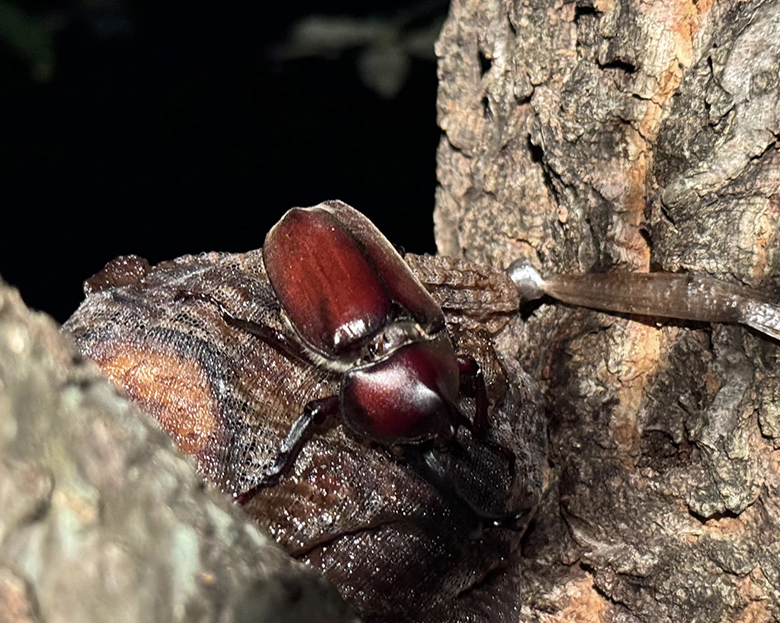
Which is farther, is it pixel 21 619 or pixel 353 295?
pixel 353 295

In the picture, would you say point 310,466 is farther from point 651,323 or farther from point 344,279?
point 651,323

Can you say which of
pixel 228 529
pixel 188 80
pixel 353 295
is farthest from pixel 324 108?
pixel 228 529

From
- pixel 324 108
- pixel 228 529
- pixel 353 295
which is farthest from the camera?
pixel 324 108

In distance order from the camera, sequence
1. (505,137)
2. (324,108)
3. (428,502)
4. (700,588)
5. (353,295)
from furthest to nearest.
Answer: (324,108) → (505,137) → (353,295) → (700,588) → (428,502)

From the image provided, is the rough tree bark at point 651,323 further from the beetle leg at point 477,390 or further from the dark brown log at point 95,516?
the dark brown log at point 95,516

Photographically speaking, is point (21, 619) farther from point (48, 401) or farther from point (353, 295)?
point (353, 295)

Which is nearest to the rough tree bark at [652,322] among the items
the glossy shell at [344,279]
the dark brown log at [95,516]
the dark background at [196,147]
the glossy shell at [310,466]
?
the glossy shell at [310,466]

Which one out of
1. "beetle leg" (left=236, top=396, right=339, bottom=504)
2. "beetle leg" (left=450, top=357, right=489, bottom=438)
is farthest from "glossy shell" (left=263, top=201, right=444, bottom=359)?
"beetle leg" (left=236, top=396, right=339, bottom=504)
